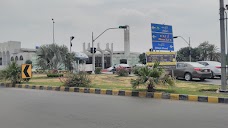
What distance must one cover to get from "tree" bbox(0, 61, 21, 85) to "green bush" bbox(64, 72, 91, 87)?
509 cm

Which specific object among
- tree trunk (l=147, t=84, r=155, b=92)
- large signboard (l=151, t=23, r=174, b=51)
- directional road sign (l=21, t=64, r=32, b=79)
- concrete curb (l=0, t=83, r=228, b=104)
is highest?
large signboard (l=151, t=23, r=174, b=51)

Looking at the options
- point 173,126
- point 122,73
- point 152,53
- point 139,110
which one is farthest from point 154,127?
point 122,73

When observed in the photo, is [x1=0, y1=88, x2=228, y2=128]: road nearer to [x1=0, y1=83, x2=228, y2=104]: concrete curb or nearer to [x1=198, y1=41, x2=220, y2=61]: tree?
[x1=0, y1=83, x2=228, y2=104]: concrete curb

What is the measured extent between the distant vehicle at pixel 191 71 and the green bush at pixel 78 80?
27.5ft

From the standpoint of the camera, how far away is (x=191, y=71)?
19250mm

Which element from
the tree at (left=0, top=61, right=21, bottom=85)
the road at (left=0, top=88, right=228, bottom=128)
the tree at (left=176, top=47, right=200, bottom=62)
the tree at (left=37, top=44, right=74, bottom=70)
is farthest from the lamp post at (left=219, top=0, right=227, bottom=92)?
the tree at (left=176, top=47, right=200, bottom=62)

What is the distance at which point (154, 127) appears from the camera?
5.72 meters

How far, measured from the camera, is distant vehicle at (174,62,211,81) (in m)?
18.8

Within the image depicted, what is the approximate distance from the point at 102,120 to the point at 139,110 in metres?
1.70

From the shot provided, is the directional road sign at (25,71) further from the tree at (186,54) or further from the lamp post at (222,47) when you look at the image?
the tree at (186,54)

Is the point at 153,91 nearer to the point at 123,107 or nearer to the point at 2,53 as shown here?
the point at 123,107

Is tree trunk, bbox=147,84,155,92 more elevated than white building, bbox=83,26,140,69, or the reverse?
white building, bbox=83,26,140,69

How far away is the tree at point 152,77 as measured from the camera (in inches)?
446

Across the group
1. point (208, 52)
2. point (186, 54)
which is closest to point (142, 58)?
point (186, 54)
